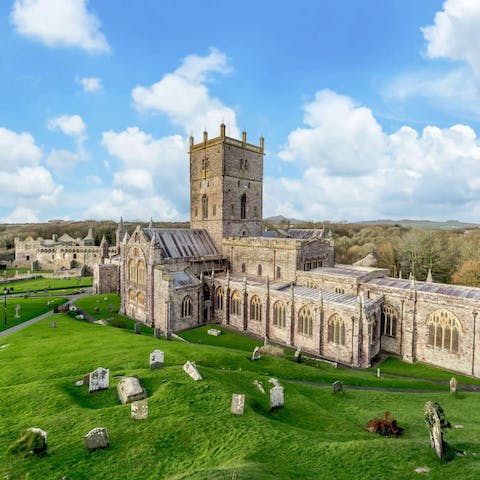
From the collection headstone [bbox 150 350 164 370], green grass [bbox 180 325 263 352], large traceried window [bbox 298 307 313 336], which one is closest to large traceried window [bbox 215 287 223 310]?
green grass [bbox 180 325 263 352]

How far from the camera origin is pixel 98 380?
55.8 ft

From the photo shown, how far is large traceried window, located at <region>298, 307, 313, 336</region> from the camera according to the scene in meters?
33.3

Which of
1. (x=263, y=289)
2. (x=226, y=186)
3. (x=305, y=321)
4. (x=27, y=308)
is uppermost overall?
(x=226, y=186)

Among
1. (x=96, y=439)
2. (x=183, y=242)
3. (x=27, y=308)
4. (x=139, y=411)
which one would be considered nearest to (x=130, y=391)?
(x=139, y=411)

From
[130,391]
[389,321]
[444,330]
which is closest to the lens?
[130,391]

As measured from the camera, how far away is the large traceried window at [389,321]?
3212 centimetres

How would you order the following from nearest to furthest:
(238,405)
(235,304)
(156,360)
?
(238,405) < (156,360) < (235,304)

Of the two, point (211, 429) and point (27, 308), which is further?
point (27, 308)

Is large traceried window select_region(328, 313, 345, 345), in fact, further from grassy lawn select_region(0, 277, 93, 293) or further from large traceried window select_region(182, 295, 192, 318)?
grassy lawn select_region(0, 277, 93, 293)

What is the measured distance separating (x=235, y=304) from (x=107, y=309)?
67.2 ft

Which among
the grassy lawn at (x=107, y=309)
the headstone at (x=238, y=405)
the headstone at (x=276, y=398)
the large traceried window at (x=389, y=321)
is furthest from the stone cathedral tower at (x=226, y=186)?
the headstone at (x=238, y=405)

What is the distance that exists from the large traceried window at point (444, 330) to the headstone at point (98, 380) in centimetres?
2712

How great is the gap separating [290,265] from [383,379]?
55.6ft

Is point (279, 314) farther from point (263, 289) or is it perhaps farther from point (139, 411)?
point (139, 411)
